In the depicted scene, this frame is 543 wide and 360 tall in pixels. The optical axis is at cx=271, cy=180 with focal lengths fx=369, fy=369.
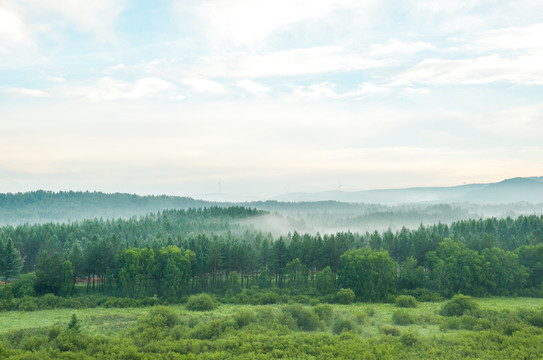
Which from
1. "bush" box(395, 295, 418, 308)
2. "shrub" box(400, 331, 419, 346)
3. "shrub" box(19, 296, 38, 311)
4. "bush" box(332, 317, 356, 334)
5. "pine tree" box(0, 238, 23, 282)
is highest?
"pine tree" box(0, 238, 23, 282)

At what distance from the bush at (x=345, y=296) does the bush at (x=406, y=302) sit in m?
8.98

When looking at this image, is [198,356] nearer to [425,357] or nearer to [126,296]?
[425,357]

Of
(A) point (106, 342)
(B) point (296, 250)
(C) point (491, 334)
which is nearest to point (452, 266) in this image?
(B) point (296, 250)

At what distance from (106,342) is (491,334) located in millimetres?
44696

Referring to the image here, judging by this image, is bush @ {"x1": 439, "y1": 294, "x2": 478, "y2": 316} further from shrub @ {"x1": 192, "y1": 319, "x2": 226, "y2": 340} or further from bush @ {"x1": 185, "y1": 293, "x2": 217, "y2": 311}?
bush @ {"x1": 185, "y1": 293, "x2": 217, "y2": 311}

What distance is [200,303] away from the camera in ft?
238

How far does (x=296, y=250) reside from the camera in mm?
94250

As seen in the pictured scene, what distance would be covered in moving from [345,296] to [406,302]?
39.6 ft

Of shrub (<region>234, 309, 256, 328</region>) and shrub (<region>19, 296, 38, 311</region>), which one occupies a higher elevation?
shrub (<region>234, 309, 256, 328</region>)

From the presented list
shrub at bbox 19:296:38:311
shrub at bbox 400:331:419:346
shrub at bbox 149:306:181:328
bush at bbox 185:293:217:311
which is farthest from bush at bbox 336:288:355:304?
shrub at bbox 19:296:38:311

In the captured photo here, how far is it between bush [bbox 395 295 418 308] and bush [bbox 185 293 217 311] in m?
37.1

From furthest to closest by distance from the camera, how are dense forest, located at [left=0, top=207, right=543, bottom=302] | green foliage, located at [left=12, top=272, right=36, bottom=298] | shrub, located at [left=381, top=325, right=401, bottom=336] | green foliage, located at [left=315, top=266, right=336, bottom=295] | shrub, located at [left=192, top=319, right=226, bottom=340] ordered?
green foliage, located at [left=315, top=266, right=336, bottom=295] → dense forest, located at [left=0, top=207, right=543, bottom=302] → green foliage, located at [left=12, top=272, right=36, bottom=298] → shrub, located at [left=381, top=325, right=401, bottom=336] → shrub, located at [left=192, top=319, right=226, bottom=340]

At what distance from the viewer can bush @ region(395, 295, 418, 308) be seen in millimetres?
73919

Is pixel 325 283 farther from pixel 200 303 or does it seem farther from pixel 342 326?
pixel 342 326
